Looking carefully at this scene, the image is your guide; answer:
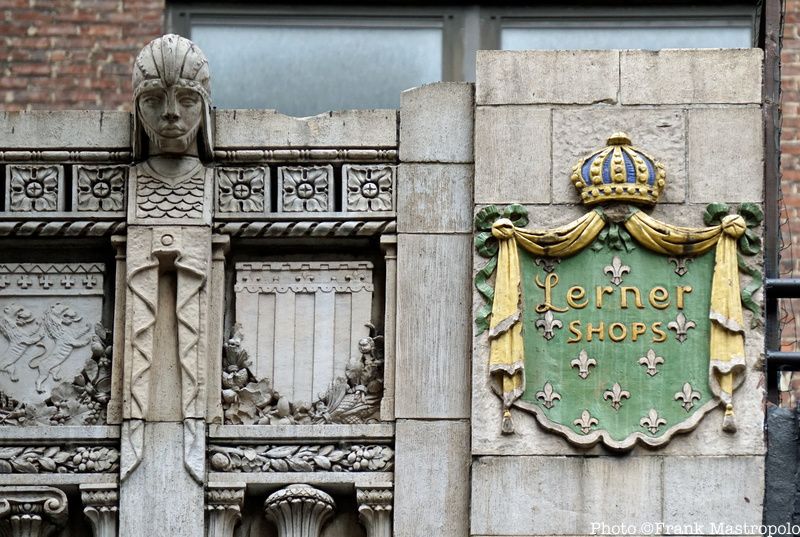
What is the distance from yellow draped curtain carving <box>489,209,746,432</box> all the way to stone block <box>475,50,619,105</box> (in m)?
0.82

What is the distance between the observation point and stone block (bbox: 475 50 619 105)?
15539mm

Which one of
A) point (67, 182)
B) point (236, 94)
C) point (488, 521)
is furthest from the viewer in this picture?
point (236, 94)

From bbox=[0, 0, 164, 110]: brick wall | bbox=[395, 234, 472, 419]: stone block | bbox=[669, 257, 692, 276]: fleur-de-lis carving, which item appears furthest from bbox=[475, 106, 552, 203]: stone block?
bbox=[0, 0, 164, 110]: brick wall

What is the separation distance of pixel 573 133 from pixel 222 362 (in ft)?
8.49

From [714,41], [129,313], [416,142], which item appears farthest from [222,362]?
[714,41]

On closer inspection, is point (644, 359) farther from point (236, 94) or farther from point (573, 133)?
point (236, 94)

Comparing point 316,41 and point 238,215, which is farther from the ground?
point 316,41

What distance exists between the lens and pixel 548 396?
48.9ft

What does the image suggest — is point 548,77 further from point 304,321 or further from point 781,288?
point 304,321

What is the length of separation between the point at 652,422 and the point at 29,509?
3753 mm

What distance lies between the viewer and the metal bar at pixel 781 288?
15.1 meters

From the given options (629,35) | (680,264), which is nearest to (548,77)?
(680,264)

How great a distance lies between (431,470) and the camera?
14.9 m

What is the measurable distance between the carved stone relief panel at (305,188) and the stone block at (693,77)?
1917mm
